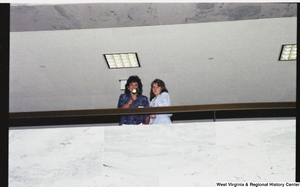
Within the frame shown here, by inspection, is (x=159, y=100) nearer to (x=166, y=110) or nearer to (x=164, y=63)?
(x=166, y=110)

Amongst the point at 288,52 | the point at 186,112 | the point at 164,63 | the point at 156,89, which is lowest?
the point at 186,112

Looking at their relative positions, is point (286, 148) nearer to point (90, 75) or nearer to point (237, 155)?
point (237, 155)

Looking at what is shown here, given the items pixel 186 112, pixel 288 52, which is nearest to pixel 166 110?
pixel 186 112

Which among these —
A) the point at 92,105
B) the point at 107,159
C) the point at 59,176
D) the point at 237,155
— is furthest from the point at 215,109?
the point at 92,105

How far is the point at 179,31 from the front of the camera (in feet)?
19.2

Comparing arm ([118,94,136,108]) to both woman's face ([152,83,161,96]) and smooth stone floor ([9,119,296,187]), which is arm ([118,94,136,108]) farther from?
smooth stone floor ([9,119,296,187])

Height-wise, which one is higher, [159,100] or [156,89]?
[156,89]

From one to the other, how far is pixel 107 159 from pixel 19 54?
4.14 m

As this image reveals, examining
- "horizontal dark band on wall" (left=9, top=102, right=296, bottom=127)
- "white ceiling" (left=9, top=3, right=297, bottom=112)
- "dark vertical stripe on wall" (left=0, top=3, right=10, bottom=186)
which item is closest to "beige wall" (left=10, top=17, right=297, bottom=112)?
"white ceiling" (left=9, top=3, right=297, bottom=112)

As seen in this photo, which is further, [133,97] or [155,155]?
[133,97]

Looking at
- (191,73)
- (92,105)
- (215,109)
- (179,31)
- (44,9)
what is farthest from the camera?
(92,105)

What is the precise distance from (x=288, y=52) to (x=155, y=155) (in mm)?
4493

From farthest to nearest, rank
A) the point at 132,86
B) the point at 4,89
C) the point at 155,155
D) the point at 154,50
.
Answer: the point at 154,50 < the point at 132,86 < the point at 155,155 < the point at 4,89

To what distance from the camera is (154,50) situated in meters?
6.41
